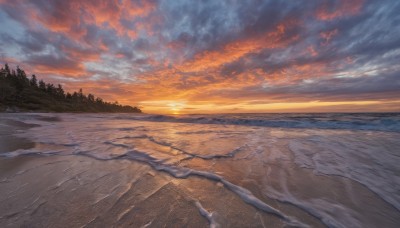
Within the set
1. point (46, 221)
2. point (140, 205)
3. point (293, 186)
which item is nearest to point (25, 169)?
point (46, 221)

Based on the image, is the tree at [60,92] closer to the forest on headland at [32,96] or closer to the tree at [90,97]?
the forest on headland at [32,96]

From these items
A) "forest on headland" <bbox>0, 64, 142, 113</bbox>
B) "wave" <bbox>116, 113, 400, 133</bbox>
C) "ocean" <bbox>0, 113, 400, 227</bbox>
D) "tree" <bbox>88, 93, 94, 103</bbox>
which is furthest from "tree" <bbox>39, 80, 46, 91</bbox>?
"ocean" <bbox>0, 113, 400, 227</bbox>

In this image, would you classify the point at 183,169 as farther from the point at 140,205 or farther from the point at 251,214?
the point at 251,214

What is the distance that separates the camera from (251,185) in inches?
123

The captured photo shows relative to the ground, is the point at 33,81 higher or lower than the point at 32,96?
higher

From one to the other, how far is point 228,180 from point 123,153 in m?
Answer: 3.30

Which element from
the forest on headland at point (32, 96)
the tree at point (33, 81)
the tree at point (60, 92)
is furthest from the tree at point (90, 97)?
the tree at point (33, 81)

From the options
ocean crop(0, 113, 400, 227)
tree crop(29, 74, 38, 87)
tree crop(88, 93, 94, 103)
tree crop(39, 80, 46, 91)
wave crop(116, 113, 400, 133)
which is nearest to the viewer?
ocean crop(0, 113, 400, 227)

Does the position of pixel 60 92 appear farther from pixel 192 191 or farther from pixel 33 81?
pixel 192 191

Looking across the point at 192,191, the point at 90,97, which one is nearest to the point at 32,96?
the point at 90,97

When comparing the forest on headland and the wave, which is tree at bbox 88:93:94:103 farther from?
the wave

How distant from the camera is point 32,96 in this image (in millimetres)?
71000

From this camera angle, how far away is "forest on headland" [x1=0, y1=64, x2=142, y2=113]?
200ft

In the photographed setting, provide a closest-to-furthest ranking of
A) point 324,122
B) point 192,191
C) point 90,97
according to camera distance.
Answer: point 192,191 → point 324,122 → point 90,97
